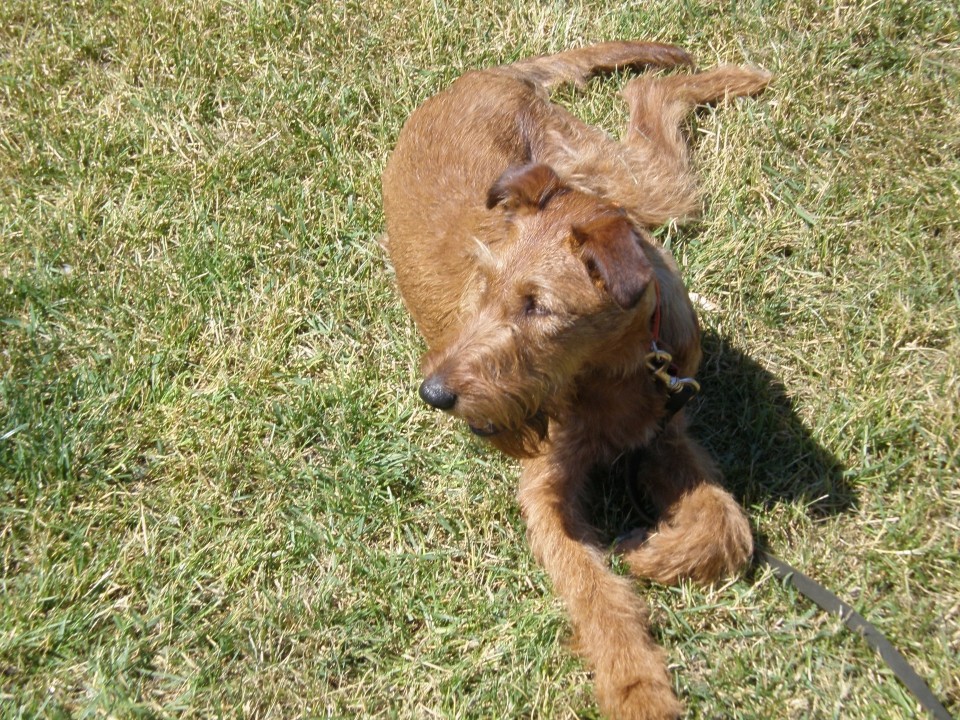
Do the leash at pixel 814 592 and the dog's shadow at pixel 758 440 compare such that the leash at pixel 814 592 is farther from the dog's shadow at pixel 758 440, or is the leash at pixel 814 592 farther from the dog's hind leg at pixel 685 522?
the dog's shadow at pixel 758 440

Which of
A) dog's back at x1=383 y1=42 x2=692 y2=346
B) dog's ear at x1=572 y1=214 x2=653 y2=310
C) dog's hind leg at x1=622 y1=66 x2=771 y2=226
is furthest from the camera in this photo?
dog's hind leg at x1=622 y1=66 x2=771 y2=226

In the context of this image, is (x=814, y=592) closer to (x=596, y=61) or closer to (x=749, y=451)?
(x=749, y=451)

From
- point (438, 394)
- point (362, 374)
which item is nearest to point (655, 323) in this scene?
point (438, 394)

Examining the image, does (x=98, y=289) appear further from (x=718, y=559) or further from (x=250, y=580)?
(x=718, y=559)

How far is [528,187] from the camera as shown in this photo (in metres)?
4.12

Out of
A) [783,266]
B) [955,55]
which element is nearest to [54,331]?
[783,266]

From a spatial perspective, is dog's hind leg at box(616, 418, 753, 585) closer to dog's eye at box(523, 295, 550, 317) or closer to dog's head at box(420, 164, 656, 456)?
dog's head at box(420, 164, 656, 456)

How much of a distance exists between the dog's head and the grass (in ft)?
3.11

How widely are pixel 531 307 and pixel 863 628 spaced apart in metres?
2.00

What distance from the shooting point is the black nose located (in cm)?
369

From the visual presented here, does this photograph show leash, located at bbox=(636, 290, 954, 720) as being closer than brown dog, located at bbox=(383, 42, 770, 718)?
Yes

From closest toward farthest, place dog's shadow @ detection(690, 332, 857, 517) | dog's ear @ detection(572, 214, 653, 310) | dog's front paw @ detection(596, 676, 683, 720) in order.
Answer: dog's ear @ detection(572, 214, 653, 310) < dog's front paw @ detection(596, 676, 683, 720) < dog's shadow @ detection(690, 332, 857, 517)

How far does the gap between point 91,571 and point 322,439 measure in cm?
132

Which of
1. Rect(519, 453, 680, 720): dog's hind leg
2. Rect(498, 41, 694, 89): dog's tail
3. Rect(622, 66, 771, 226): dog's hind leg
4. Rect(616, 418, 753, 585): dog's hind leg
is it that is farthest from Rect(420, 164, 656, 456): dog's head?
Rect(498, 41, 694, 89): dog's tail
